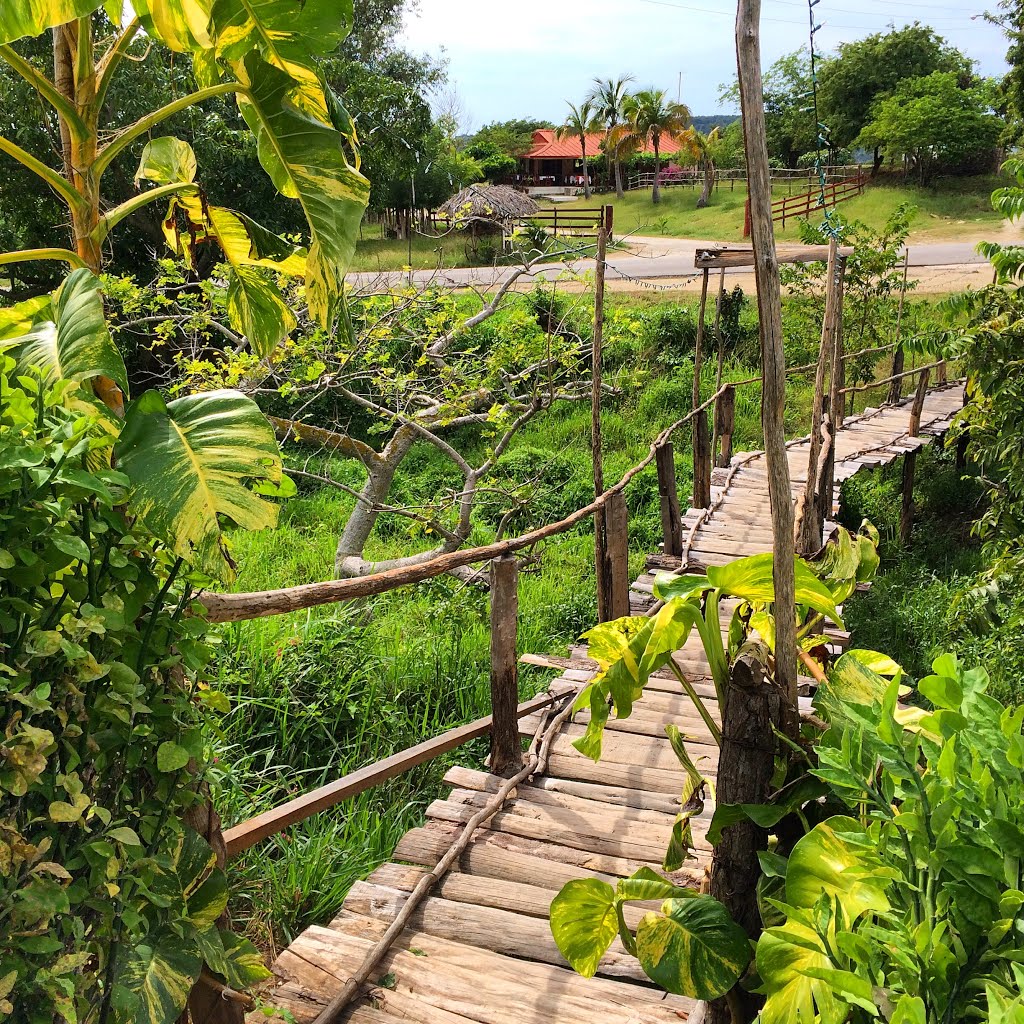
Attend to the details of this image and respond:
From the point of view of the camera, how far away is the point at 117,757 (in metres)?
1.12

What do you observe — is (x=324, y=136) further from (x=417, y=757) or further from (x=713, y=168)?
(x=713, y=168)

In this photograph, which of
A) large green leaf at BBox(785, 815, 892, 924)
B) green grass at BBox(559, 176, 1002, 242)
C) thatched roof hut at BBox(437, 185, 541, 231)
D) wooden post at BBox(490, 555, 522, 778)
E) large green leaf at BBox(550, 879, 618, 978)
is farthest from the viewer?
green grass at BBox(559, 176, 1002, 242)

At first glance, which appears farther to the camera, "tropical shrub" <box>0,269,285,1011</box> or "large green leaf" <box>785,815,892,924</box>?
"large green leaf" <box>785,815,892,924</box>

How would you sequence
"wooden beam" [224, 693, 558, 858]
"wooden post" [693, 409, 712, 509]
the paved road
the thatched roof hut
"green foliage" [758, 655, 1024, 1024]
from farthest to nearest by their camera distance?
the paved road
the thatched roof hut
"wooden post" [693, 409, 712, 509]
"wooden beam" [224, 693, 558, 858]
"green foliage" [758, 655, 1024, 1024]

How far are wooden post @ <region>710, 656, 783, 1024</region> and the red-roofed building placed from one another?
30249 mm

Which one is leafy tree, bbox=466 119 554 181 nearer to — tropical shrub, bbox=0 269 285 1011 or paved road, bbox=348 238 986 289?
paved road, bbox=348 238 986 289

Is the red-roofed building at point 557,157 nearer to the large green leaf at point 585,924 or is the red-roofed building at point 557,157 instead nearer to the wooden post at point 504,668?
the wooden post at point 504,668

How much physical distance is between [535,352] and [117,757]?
612cm

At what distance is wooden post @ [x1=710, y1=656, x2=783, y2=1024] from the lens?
1.39 m

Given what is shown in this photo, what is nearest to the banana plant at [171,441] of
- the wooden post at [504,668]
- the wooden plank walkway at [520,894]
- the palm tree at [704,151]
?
the wooden plank walkway at [520,894]

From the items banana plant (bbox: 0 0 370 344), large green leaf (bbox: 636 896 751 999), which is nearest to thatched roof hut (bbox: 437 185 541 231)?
banana plant (bbox: 0 0 370 344)

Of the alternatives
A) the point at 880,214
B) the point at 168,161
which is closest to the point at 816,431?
the point at 168,161

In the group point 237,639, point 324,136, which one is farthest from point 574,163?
point 324,136

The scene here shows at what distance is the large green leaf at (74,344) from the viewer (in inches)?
45.2
